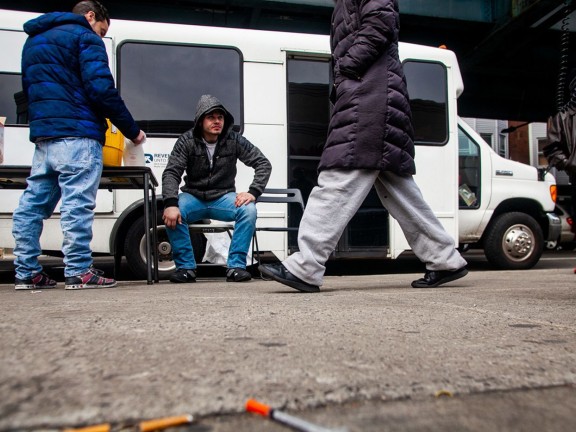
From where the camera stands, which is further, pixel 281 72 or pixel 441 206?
pixel 441 206

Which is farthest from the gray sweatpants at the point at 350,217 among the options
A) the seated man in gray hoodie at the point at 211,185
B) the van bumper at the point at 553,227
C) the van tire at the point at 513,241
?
the van bumper at the point at 553,227

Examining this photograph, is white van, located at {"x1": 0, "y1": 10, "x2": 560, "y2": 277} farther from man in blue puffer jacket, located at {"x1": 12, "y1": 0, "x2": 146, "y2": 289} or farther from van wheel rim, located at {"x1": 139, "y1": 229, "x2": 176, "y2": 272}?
man in blue puffer jacket, located at {"x1": 12, "y1": 0, "x2": 146, "y2": 289}

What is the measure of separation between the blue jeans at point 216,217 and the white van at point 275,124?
103 centimetres

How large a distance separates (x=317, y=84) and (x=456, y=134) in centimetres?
187

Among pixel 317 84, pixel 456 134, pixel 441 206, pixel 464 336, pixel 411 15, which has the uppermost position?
pixel 411 15

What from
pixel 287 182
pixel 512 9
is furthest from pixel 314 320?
pixel 512 9

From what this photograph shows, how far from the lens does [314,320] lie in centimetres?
200

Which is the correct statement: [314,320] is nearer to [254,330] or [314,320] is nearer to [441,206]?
[254,330]

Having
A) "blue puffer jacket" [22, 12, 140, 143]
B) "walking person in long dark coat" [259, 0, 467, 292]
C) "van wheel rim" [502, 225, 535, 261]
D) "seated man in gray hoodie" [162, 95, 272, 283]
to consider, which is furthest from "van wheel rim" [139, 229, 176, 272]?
"van wheel rim" [502, 225, 535, 261]

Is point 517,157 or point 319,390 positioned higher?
point 517,157

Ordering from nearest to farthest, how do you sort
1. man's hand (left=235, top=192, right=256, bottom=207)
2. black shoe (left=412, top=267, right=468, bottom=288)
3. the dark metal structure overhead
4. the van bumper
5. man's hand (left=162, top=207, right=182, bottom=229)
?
black shoe (left=412, top=267, right=468, bottom=288) < man's hand (left=162, top=207, right=182, bottom=229) < man's hand (left=235, top=192, right=256, bottom=207) < the van bumper < the dark metal structure overhead

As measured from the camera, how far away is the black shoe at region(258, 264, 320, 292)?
3.18 m

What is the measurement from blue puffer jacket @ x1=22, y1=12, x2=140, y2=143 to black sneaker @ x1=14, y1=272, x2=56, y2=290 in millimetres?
984

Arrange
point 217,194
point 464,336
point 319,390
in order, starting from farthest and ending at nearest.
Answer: point 217,194 → point 464,336 → point 319,390
